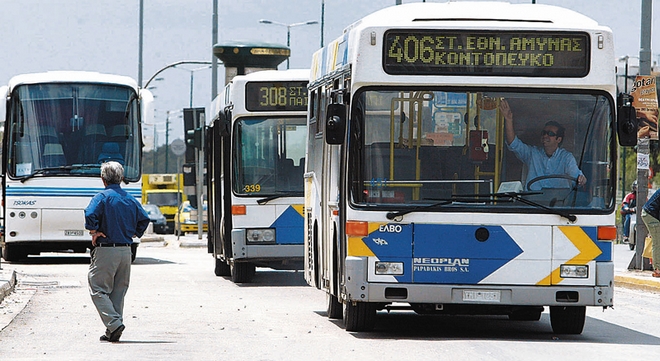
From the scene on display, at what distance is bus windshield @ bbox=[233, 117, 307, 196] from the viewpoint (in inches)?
818

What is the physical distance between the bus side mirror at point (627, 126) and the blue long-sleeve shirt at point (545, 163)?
49 centimetres

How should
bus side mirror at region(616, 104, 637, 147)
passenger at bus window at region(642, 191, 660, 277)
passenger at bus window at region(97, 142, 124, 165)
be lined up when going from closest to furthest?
bus side mirror at region(616, 104, 637, 147) < passenger at bus window at region(642, 191, 660, 277) < passenger at bus window at region(97, 142, 124, 165)

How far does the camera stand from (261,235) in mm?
20719

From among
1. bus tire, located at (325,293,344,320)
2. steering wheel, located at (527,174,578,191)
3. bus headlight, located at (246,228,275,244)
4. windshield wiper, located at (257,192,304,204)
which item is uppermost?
steering wheel, located at (527,174,578,191)

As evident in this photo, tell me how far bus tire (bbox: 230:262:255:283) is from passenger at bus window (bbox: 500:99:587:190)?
9.80 m

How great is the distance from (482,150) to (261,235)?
8.72 m

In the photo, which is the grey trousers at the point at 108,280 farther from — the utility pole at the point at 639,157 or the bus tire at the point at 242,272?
the utility pole at the point at 639,157

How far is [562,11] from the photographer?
12891 mm

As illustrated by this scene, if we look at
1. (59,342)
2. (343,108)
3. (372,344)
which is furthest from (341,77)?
(59,342)

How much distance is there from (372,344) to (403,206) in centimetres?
130

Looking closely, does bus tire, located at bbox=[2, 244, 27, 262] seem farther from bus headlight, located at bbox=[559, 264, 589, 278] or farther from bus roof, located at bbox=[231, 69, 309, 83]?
bus headlight, located at bbox=[559, 264, 589, 278]

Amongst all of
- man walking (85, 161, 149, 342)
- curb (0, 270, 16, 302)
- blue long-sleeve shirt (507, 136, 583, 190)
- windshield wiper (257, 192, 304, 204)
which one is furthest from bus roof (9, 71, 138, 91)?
blue long-sleeve shirt (507, 136, 583, 190)

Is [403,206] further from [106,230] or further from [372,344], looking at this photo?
[106,230]

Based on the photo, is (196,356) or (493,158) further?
(493,158)
